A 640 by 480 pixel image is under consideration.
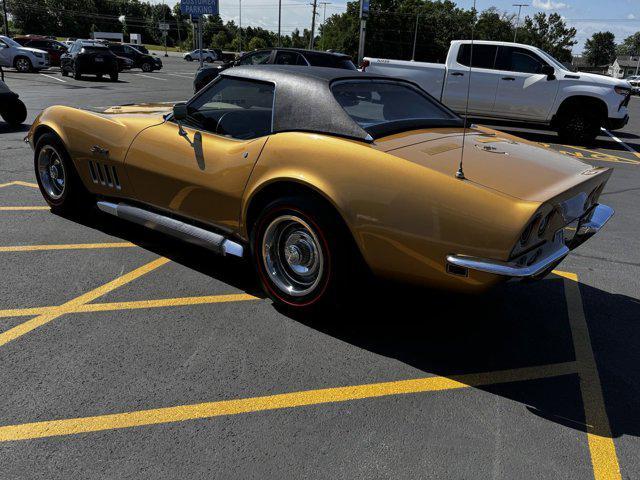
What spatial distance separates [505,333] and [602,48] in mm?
186626

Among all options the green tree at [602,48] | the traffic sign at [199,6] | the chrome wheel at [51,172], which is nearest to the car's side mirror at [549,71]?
the chrome wheel at [51,172]

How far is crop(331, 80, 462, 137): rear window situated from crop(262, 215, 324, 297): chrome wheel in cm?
76

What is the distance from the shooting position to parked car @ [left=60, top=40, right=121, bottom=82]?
75.5ft

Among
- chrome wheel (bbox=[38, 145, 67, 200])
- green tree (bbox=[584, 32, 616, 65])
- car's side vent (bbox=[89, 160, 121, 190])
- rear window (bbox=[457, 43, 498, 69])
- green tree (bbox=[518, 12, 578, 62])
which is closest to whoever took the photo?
car's side vent (bbox=[89, 160, 121, 190])

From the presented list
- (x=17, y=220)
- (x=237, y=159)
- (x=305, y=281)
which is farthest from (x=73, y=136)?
(x=305, y=281)

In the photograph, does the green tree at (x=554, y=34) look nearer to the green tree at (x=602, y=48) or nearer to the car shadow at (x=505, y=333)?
the green tree at (x=602, y=48)

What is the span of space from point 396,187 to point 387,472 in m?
1.39

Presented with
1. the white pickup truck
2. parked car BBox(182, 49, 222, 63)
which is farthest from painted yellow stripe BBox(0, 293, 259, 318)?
parked car BBox(182, 49, 222, 63)

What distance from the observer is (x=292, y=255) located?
3402 mm

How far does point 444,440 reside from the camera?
2432mm

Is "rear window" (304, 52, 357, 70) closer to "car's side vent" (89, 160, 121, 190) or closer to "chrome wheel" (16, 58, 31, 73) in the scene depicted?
"car's side vent" (89, 160, 121, 190)

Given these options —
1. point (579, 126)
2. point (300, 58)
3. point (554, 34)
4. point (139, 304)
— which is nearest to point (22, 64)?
point (300, 58)

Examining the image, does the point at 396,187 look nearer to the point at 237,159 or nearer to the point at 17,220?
the point at 237,159

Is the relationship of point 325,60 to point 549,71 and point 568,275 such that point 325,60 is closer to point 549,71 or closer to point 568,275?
point 549,71
